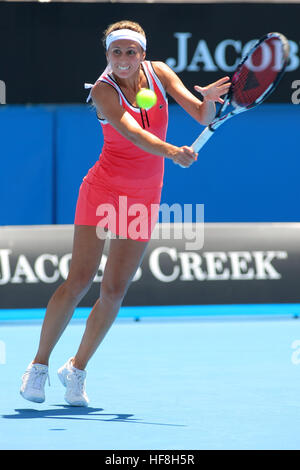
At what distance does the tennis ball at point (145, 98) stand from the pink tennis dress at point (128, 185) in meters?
0.12

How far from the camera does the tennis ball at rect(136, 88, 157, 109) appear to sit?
13.5 feet

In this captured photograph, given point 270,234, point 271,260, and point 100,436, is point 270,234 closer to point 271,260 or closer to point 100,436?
point 271,260

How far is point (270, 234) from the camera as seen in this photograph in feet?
23.8

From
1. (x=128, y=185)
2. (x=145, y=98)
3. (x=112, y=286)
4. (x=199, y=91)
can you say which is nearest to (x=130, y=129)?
(x=145, y=98)

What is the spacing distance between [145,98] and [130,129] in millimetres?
189

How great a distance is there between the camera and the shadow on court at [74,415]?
409 cm

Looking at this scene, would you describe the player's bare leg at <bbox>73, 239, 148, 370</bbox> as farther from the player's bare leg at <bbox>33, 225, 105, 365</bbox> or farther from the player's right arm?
the player's right arm

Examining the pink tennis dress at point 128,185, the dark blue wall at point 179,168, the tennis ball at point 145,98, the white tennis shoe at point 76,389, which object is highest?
the dark blue wall at point 179,168

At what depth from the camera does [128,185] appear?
4312 millimetres

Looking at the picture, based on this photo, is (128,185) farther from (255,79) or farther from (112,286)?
(255,79)

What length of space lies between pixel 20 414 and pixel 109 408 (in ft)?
1.35

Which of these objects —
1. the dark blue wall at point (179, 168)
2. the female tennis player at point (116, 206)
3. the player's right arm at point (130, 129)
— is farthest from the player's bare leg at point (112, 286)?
the dark blue wall at point (179, 168)

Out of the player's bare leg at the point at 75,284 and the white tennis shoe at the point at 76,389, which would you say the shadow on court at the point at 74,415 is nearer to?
the white tennis shoe at the point at 76,389
